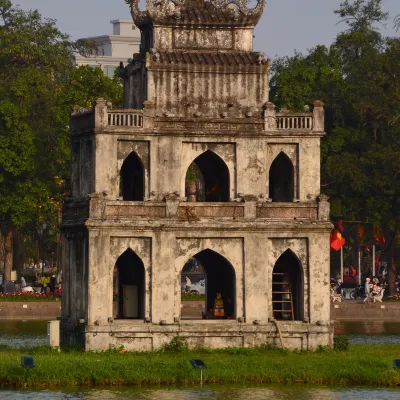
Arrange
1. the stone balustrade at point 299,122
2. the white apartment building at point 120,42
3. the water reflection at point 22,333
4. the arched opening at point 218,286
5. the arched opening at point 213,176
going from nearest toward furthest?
the stone balustrade at point 299,122 → the arched opening at point 218,286 → the arched opening at point 213,176 → the water reflection at point 22,333 → the white apartment building at point 120,42

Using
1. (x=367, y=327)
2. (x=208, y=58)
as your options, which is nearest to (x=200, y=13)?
(x=208, y=58)

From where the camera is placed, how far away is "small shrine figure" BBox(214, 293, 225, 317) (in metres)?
59.6

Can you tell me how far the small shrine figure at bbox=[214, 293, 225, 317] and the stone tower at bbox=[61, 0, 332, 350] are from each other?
0.08 meters

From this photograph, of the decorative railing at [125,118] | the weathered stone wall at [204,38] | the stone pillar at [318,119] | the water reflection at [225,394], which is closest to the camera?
the water reflection at [225,394]

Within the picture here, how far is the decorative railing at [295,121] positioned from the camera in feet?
191

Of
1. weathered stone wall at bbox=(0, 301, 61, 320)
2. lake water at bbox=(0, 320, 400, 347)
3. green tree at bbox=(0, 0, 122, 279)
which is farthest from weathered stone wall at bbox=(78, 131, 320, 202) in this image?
green tree at bbox=(0, 0, 122, 279)

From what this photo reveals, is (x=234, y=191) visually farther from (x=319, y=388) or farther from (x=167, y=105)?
(x=319, y=388)

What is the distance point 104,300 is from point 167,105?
6.92 m

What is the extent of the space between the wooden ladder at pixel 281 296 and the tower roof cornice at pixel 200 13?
873 cm

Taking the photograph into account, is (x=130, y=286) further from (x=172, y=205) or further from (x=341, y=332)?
(x=341, y=332)

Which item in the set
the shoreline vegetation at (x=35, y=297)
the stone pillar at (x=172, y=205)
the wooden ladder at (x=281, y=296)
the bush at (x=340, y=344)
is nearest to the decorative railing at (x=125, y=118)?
the stone pillar at (x=172, y=205)

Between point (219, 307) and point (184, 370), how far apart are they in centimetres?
847

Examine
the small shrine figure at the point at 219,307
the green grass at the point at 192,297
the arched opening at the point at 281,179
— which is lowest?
the small shrine figure at the point at 219,307

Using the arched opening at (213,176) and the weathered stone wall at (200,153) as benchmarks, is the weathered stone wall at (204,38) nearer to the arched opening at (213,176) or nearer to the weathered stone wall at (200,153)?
the weathered stone wall at (200,153)
